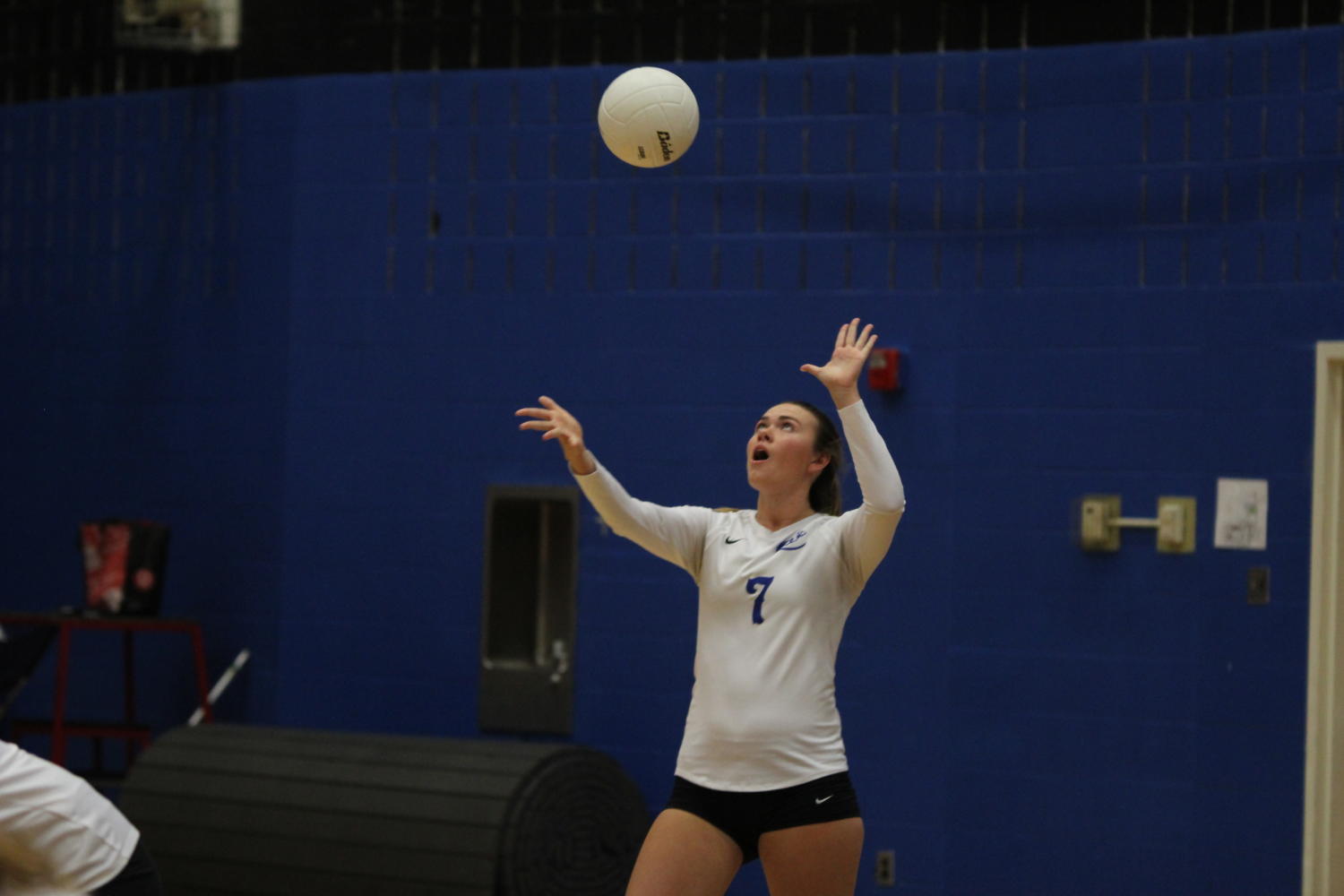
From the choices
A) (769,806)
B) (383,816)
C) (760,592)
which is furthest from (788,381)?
(769,806)

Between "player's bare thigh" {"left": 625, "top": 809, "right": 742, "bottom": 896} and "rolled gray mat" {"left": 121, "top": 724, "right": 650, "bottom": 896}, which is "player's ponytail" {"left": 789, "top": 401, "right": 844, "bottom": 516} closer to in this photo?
"player's bare thigh" {"left": 625, "top": 809, "right": 742, "bottom": 896}

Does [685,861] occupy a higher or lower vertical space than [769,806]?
lower

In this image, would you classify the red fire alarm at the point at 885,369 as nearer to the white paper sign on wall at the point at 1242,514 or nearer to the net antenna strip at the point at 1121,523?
the net antenna strip at the point at 1121,523

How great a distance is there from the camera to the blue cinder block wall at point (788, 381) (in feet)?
19.8

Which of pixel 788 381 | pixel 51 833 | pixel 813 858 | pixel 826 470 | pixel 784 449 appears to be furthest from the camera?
pixel 788 381

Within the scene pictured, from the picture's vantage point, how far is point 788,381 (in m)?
6.51

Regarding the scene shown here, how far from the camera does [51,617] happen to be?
21.6ft

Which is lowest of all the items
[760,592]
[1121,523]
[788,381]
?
[760,592]

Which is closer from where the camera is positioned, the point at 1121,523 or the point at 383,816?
the point at 383,816

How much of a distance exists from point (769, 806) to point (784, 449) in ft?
2.90

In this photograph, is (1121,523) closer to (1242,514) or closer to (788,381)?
(1242,514)

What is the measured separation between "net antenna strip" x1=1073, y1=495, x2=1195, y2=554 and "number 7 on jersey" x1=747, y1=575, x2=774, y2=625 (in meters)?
2.60

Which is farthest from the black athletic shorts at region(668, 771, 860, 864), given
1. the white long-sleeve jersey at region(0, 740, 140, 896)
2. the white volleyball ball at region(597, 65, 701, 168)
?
the white volleyball ball at region(597, 65, 701, 168)

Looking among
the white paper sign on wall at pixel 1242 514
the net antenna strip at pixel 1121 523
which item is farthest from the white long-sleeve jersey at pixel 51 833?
the white paper sign on wall at pixel 1242 514
